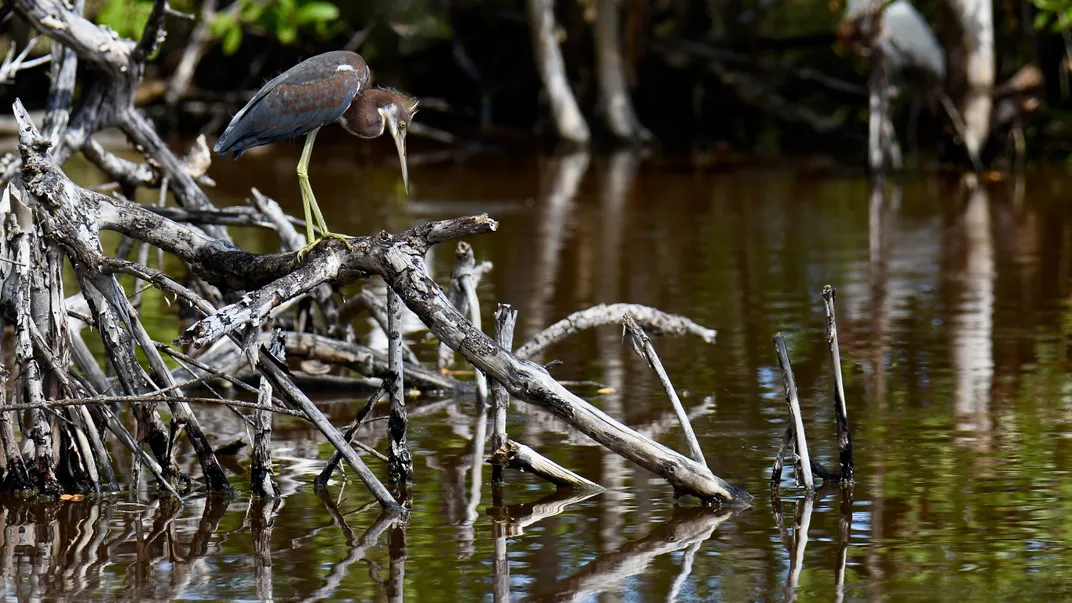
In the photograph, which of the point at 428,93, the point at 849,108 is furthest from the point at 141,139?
the point at 428,93

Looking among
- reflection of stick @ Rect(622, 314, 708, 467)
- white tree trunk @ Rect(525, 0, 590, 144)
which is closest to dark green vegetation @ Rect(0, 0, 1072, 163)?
white tree trunk @ Rect(525, 0, 590, 144)

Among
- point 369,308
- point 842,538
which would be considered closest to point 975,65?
point 369,308

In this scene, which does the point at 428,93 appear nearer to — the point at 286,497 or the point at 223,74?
the point at 223,74

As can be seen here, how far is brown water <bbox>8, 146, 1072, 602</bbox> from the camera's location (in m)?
6.10

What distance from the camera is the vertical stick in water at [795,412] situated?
272 inches

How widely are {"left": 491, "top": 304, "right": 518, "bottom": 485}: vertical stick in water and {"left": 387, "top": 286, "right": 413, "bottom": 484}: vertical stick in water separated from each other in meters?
0.38

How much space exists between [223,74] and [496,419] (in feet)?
89.4

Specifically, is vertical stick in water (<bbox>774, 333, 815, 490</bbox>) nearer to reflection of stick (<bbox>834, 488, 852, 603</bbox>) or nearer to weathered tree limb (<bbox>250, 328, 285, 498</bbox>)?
reflection of stick (<bbox>834, 488, 852, 603</bbox>)

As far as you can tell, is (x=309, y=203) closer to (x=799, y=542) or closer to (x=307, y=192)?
(x=307, y=192)

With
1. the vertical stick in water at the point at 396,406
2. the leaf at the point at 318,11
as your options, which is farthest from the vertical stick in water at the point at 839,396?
the leaf at the point at 318,11

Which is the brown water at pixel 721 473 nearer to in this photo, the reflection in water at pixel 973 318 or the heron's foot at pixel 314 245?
the reflection in water at pixel 973 318

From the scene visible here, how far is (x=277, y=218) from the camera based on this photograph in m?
9.28

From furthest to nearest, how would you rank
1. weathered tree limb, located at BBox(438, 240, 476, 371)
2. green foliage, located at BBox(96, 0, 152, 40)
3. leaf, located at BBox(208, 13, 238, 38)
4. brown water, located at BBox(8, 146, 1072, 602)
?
leaf, located at BBox(208, 13, 238, 38) < green foliage, located at BBox(96, 0, 152, 40) < weathered tree limb, located at BBox(438, 240, 476, 371) < brown water, located at BBox(8, 146, 1072, 602)

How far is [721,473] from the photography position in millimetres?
7609
